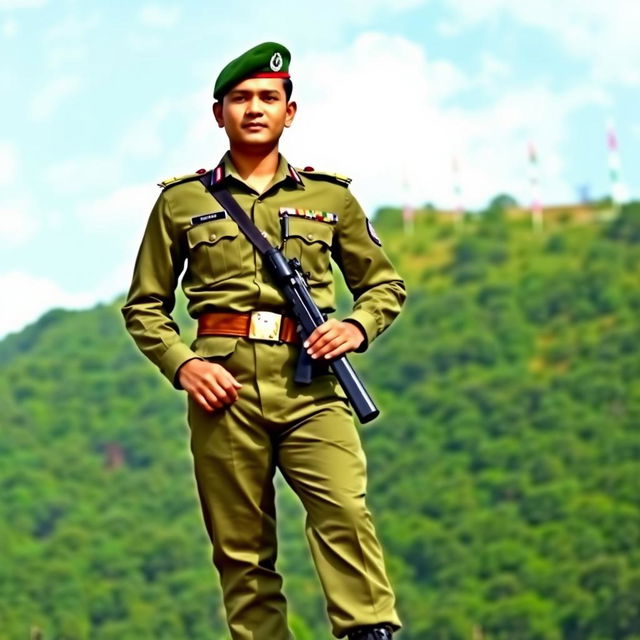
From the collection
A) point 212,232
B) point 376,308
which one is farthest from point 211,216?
point 376,308

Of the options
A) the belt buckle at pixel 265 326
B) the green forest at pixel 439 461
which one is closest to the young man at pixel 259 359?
the belt buckle at pixel 265 326

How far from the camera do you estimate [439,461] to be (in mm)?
144125

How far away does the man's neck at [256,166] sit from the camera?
614cm

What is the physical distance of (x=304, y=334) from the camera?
5973 millimetres

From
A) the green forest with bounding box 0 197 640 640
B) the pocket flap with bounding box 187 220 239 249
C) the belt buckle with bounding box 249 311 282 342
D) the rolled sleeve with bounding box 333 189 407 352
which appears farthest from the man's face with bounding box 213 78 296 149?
the green forest with bounding box 0 197 640 640

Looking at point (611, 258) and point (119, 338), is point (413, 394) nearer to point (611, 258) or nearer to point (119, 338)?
point (611, 258)

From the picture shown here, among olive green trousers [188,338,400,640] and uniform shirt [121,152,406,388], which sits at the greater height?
uniform shirt [121,152,406,388]

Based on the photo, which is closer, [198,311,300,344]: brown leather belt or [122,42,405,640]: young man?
[122,42,405,640]: young man

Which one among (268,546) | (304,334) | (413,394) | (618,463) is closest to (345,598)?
(268,546)

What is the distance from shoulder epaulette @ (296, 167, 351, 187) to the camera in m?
6.23

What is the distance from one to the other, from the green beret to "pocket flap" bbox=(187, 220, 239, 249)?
1.15 feet

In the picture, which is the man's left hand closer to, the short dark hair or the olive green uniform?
the olive green uniform

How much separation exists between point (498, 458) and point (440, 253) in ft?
98.1

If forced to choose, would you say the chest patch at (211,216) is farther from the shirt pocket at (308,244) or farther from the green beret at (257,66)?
the green beret at (257,66)
